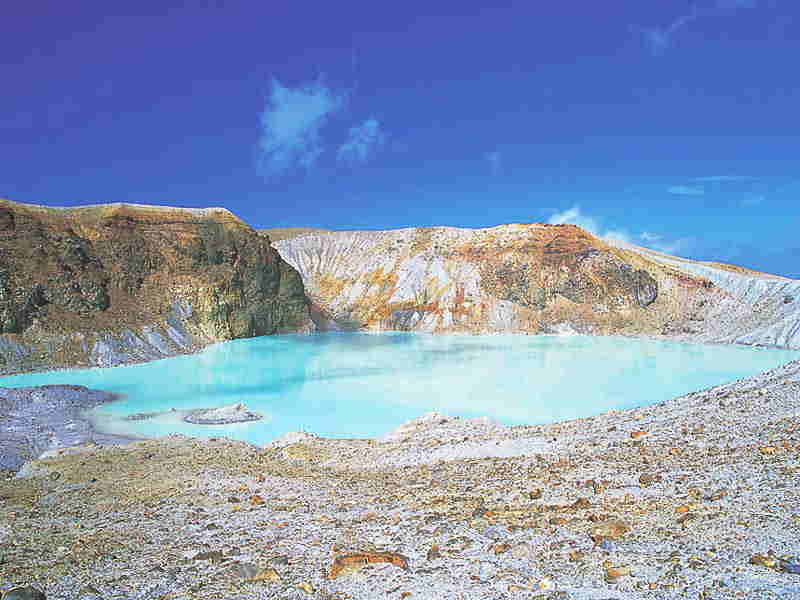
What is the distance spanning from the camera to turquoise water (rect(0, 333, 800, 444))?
68.2 feet

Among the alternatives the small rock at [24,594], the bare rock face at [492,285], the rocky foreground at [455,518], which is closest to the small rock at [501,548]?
the rocky foreground at [455,518]

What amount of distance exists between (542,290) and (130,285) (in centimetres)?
3871

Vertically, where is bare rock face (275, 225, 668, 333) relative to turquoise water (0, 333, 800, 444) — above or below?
above

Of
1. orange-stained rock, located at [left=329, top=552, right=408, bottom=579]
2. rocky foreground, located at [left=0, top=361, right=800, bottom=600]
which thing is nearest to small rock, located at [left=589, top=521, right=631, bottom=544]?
rocky foreground, located at [left=0, top=361, right=800, bottom=600]

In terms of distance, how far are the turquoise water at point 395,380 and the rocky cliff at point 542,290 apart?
25.4 ft

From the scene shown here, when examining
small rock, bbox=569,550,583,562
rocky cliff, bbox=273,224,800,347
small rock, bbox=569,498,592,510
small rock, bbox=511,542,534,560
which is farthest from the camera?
rocky cliff, bbox=273,224,800,347

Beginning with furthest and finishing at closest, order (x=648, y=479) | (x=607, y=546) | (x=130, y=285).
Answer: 1. (x=130, y=285)
2. (x=648, y=479)
3. (x=607, y=546)

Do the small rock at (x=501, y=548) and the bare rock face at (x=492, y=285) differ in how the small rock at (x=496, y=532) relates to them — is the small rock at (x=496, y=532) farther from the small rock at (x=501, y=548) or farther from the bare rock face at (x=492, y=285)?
the bare rock face at (x=492, y=285)

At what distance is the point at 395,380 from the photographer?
1153 inches

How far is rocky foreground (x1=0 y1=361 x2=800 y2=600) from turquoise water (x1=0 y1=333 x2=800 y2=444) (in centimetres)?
701

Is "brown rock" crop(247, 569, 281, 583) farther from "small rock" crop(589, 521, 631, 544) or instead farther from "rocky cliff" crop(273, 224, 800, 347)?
"rocky cliff" crop(273, 224, 800, 347)

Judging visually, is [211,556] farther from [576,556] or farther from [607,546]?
[607,546]

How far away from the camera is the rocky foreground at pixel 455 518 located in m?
5.22

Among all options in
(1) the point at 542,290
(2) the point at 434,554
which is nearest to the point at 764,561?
(2) the point at 434,554
